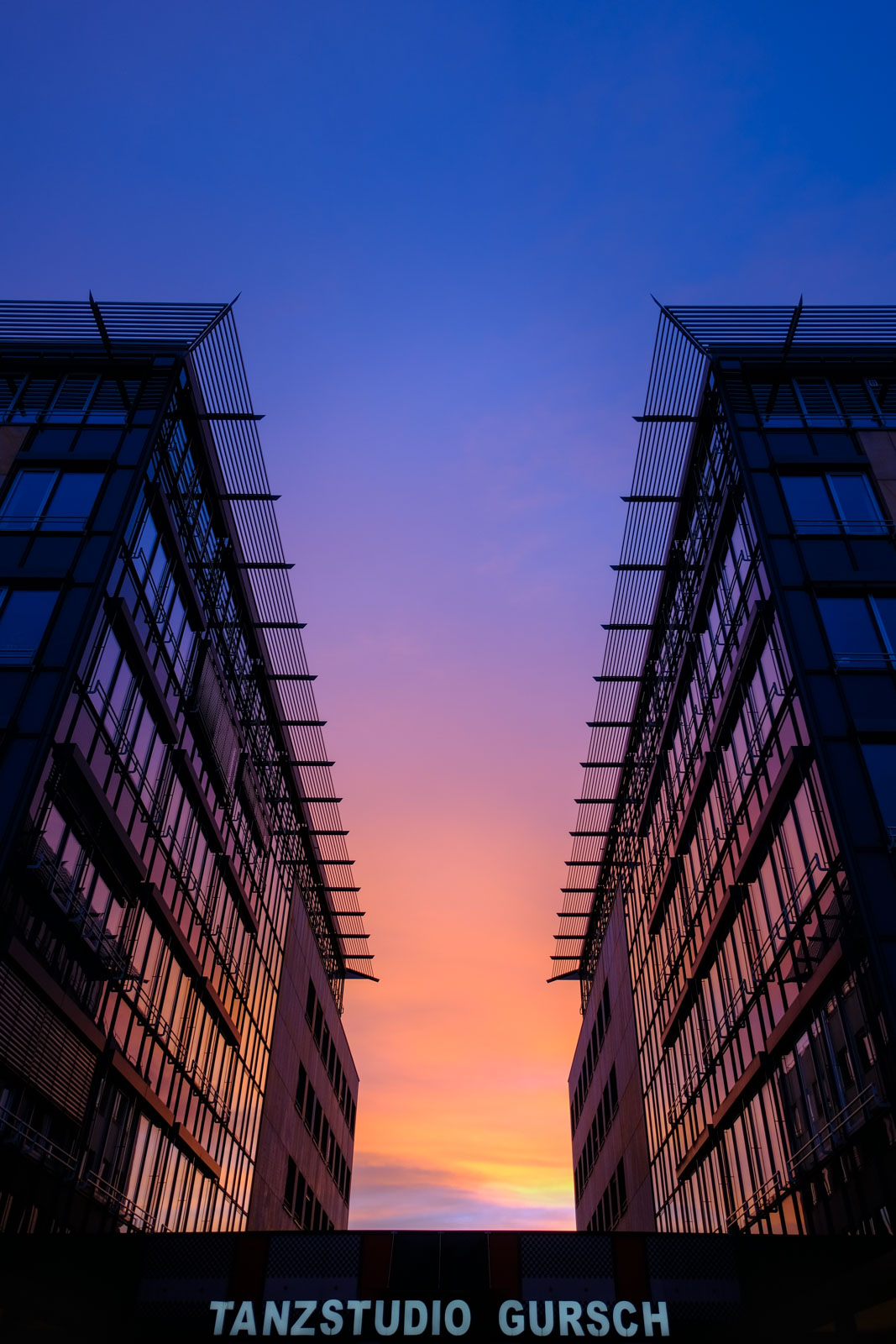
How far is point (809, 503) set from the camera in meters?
32.3

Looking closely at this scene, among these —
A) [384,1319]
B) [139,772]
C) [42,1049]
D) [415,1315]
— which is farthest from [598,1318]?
[139,772]

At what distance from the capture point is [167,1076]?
3603 cm

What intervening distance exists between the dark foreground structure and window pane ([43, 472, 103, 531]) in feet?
65.2

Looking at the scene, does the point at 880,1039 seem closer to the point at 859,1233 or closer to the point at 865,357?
the point at 859,1233

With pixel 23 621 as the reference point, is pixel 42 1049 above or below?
below

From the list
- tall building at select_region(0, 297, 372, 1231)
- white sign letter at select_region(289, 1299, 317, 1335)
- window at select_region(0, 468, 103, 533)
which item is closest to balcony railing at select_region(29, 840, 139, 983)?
tall building at select_region(0, 297, 372, 1231)

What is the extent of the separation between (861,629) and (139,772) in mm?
22664

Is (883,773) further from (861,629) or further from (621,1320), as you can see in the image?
(621,1320)

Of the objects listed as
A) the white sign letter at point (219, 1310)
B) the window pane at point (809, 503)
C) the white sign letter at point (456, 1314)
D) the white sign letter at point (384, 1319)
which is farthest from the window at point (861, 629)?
the white sign letter at point (219, 1310)

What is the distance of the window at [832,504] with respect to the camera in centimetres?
3166

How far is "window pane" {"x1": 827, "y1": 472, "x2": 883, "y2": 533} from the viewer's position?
31891mm

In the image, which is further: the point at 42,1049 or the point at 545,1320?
the point at 42,1049

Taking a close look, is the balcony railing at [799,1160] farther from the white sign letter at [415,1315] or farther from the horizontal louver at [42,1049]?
the horizontal louver at [42,1049]

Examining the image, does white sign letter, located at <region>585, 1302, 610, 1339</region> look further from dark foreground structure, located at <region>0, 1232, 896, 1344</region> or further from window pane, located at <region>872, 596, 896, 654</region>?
window pane, located at <region>872, 596, 896, 654</region>
